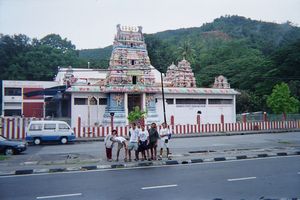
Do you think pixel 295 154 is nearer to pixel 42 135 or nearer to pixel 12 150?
pixel 12 150

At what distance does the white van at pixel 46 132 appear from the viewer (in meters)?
22.9

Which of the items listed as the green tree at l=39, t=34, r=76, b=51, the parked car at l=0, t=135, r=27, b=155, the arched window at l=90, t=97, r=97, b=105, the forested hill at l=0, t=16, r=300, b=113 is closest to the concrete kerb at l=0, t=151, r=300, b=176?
the parked car at l=0, t=135, r=27, b=155

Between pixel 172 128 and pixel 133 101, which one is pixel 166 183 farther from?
pixel 133 101

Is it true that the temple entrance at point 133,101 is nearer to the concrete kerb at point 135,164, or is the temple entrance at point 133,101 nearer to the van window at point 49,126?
the van window at point 49,126

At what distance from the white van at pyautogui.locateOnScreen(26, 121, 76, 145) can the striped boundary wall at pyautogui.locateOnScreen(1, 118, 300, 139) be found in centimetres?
296

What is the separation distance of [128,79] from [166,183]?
28.3 metres

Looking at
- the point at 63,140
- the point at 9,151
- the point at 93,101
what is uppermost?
the point at 93,101

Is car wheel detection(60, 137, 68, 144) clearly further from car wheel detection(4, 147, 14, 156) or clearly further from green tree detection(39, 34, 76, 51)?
green tree detection(39, 34, 76, 51)

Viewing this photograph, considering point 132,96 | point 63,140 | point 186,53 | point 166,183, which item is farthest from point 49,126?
point 186,53

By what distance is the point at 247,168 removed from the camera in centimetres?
1215

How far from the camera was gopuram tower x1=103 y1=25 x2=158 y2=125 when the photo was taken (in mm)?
35938

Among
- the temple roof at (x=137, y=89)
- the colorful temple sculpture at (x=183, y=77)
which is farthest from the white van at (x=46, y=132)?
the colorful temple sculpture at (x=183, y=77)

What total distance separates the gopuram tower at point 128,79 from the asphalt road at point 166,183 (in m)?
23.9

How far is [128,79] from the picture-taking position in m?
37.2
